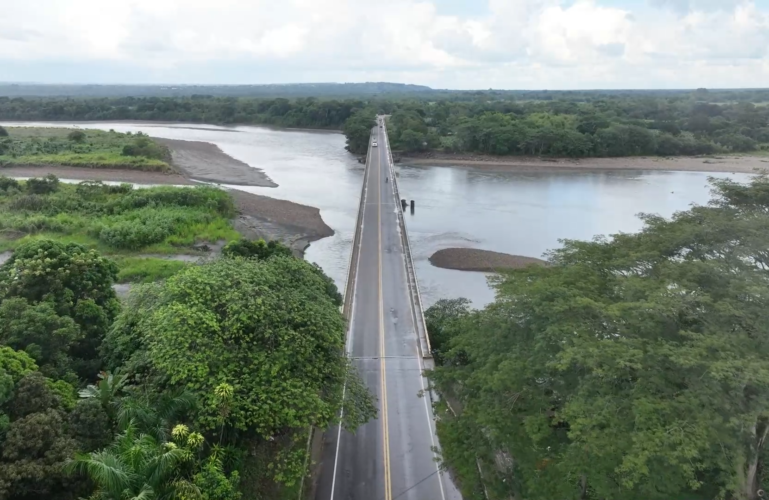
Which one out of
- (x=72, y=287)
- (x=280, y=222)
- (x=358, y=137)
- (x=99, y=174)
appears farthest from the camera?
(x=358, y=137)

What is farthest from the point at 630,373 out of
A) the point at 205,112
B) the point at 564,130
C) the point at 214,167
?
the point at 205,112

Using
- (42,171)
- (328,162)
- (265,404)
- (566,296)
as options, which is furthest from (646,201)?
(42,171)

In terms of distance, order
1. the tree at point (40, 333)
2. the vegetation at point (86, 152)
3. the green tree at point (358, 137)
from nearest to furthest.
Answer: the tree at point (40, 333)
the vegetation at point (86, 152)
the green tree at point (358, 137)

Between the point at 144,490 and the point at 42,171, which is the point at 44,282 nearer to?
the point at 144,490

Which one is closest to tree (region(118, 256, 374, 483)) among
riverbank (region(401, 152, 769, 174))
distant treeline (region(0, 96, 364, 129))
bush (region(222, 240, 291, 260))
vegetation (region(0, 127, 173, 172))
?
bush (region(222, 240, 291, 260))

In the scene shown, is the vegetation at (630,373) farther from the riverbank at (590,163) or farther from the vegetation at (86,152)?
the riverbank at (590,163)

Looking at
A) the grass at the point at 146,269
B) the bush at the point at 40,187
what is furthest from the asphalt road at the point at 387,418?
the bush at the point at 40,187

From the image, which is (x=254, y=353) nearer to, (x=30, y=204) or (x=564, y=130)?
(x=30, y=204)
